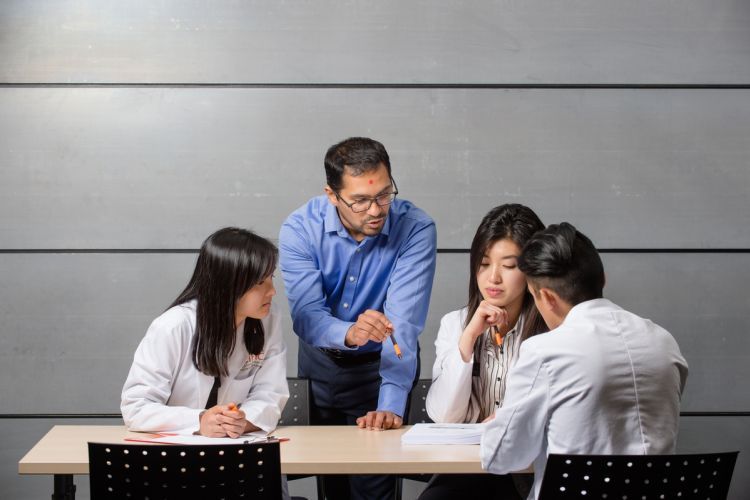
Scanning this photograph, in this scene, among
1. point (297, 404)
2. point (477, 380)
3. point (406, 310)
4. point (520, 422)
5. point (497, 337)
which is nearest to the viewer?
point (520, 422)

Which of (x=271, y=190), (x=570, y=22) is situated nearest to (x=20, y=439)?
(x=271, y=190)

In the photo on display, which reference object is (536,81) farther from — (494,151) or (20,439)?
(20,439)

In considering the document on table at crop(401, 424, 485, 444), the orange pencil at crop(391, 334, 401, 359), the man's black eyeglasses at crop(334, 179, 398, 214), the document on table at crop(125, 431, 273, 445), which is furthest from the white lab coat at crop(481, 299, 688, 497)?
the man's black eyeglasses at crop(334, 179, 398, 214)

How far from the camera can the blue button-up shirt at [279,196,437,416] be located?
2.96 metres

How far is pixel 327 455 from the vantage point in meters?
2.44

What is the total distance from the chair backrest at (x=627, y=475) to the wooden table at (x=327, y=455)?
39 centimetres

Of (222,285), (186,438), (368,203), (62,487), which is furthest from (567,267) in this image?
(62,487)

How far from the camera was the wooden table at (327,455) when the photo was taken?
7.76ft

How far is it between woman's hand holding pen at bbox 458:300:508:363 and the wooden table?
12.5 inches

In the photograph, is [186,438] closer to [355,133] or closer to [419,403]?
[419,403]

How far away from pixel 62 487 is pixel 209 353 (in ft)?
1.80

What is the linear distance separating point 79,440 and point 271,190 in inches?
66.6

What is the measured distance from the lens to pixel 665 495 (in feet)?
6.72

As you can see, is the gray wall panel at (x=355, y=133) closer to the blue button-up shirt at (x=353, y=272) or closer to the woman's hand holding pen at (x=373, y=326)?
the blue button-up shirt at (x=353, y=272)
